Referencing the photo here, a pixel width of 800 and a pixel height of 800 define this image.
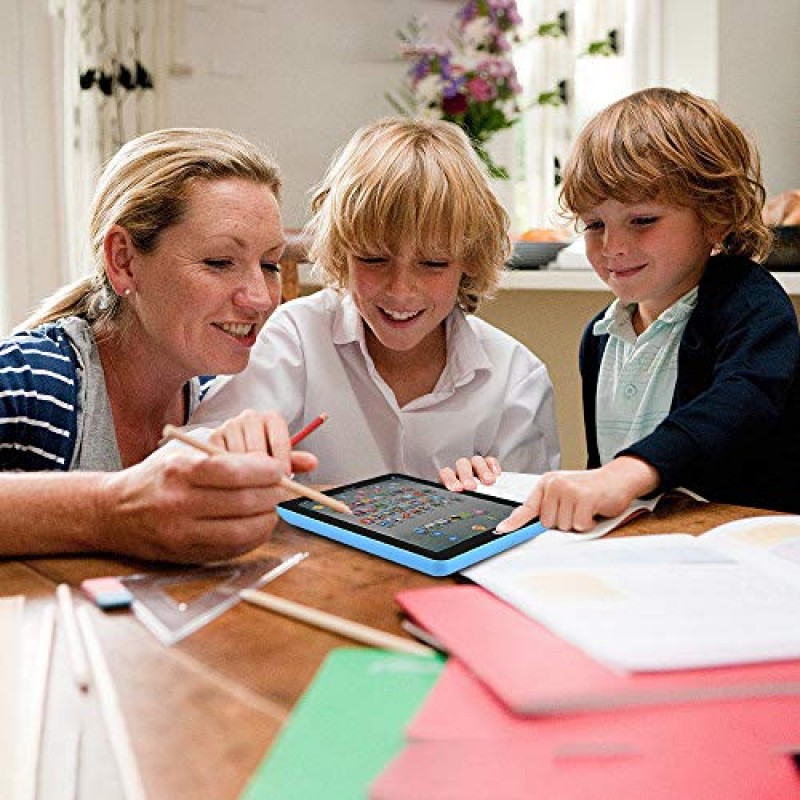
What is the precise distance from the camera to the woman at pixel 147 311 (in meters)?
1.25

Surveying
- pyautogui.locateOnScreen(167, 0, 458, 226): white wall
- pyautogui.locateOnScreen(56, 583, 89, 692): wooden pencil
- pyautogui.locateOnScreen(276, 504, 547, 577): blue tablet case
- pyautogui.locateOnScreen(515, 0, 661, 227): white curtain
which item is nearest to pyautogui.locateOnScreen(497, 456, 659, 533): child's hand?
pyautogui.locateOnScreen(276, 504, 547, 577): blue tablet case

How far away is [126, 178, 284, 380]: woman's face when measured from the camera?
4.38ft

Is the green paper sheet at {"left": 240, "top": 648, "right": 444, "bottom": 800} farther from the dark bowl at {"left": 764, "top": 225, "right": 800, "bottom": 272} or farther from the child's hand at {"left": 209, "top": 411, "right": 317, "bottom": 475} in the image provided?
the dark bowl at {"left": 764, "top": 225, "right": 800, "bottom": 272}

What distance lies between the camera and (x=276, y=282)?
4.66ft

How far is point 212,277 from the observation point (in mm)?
1338

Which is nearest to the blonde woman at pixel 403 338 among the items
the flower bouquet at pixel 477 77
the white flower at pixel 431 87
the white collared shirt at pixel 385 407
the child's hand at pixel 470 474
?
the white collared shirt at pixel 385 407

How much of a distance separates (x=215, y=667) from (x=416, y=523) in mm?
359

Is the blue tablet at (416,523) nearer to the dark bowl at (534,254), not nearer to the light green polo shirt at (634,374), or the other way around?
the light green polo shirt at (634,374)

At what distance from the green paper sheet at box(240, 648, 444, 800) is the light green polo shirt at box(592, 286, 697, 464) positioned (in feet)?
3.31

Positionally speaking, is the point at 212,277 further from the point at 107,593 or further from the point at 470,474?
the point at 107,593

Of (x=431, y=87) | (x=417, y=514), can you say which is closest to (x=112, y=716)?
(x=417, y=514)

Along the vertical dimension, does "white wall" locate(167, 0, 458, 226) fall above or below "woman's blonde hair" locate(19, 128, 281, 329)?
above

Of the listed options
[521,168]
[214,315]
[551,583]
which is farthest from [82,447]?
[521,168]

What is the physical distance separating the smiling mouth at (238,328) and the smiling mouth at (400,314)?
220 millimetres
